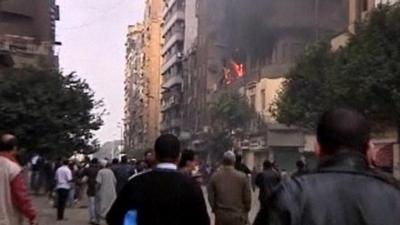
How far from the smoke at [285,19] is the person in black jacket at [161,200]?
65573 mm

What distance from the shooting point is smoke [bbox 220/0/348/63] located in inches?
2874

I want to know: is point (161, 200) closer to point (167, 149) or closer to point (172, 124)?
point (167, 149)

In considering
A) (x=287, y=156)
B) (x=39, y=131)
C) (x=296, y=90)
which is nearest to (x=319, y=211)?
(x=39, y=131)

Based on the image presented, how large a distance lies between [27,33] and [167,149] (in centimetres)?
5429

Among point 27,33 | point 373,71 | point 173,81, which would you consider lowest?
point 373,71

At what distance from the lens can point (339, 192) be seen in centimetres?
387

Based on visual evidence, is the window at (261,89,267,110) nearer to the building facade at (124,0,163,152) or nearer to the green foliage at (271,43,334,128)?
the green foliage at (271,43,334,128)

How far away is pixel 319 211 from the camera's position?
384cm

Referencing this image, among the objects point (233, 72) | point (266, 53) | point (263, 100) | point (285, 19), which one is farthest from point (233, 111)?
point (233, 72)

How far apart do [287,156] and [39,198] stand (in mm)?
34603

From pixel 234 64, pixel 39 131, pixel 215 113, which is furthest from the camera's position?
pixel 234 64

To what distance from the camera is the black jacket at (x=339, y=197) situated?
3797mm

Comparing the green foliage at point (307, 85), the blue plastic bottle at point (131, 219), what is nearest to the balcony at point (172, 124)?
the green foliage at point (307, 85)

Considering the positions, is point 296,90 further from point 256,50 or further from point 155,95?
point 155,95
